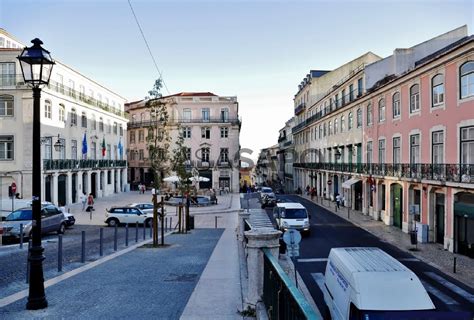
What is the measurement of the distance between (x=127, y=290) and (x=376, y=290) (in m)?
5.27

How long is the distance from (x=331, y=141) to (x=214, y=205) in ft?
50.8

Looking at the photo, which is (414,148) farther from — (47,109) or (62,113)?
(62,113)

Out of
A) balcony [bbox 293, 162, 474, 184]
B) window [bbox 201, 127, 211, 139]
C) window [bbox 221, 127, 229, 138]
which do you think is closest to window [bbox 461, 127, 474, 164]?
balcony [bbox 293, 162, 474, 184]

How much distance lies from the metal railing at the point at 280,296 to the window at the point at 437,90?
19461mm

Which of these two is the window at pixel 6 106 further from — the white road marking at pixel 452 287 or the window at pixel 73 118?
the white road marking at pixel 452 287

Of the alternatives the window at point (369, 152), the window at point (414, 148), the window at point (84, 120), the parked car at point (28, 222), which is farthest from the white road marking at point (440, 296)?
the window at point (84, 120)

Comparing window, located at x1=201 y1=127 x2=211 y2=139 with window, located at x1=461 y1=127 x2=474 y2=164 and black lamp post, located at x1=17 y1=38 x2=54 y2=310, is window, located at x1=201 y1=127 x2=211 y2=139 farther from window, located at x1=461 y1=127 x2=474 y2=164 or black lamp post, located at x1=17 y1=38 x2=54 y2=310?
black lamp post, located at x1=17 y1=38 x2=54 y2=310

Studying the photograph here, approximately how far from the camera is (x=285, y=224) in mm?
22875

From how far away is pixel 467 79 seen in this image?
19734 mm

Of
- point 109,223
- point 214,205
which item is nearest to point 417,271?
point 109,223

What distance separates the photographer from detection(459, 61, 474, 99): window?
63.5ft

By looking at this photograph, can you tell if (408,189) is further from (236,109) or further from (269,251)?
(236,109)

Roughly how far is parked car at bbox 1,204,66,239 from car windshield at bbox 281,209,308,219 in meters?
12.1

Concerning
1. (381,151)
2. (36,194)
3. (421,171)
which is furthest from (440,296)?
(381,151)
